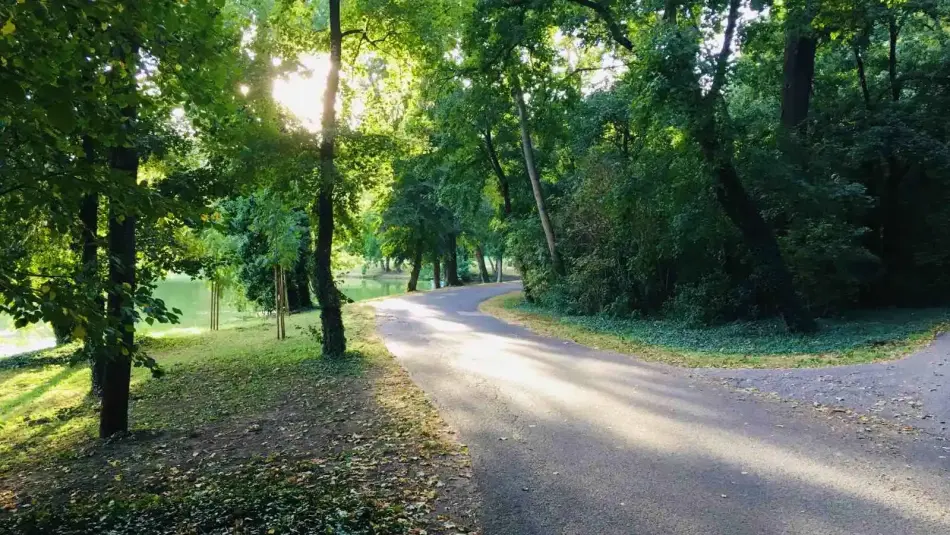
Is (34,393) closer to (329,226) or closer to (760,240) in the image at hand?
(329,226)

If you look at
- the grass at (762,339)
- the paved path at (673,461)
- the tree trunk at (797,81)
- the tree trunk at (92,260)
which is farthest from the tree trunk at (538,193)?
the tree trunk at (92,260)

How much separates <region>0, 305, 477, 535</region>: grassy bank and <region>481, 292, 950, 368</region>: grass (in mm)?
5019

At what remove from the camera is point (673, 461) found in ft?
17.8

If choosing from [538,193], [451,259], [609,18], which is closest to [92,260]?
[609,18]

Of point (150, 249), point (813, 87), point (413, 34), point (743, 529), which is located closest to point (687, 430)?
point (743, 529)

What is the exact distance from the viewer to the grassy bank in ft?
14.3

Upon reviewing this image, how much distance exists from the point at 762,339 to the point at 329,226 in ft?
30.0

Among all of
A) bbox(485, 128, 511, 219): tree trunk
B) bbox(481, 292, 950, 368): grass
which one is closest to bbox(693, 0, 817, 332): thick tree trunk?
bbox(481, 292, 950, 368): grass

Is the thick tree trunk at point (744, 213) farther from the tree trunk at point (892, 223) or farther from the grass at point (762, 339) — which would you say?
the tree trunk at point (892, 223)

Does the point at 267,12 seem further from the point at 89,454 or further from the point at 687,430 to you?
the point at 687,430

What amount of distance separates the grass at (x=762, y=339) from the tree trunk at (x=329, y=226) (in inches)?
210

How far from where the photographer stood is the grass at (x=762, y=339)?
989cm

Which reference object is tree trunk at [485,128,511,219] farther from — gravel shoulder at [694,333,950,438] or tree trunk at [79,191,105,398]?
tree trunk at [79,191,105,398]

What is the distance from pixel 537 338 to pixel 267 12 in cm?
987
